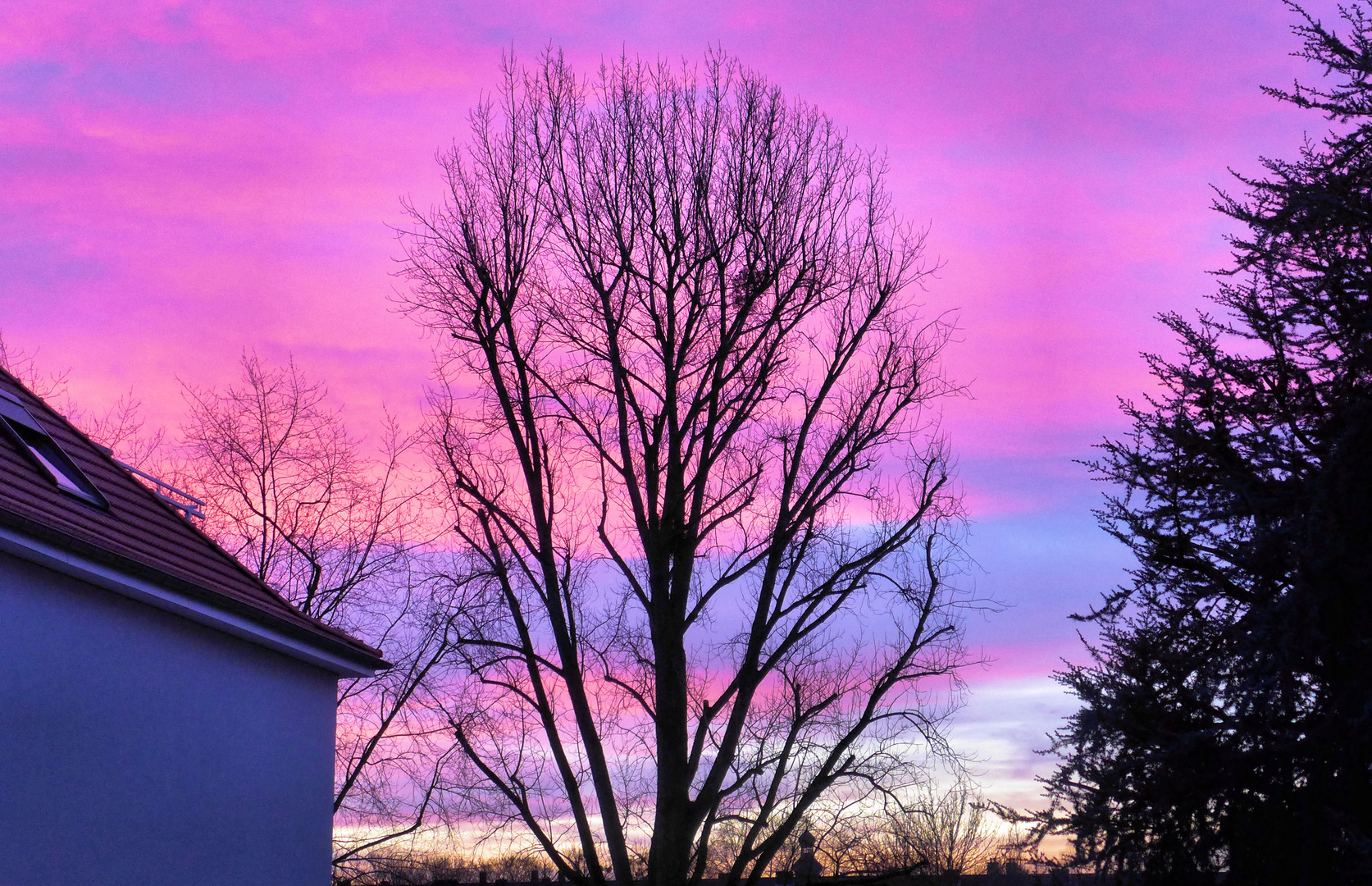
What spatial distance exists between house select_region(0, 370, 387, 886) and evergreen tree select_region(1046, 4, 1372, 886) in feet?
28.7

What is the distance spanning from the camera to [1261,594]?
477 inches

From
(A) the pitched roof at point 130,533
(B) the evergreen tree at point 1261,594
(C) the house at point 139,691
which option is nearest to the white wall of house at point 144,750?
(C) the house at point 139,691

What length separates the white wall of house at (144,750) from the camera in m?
8.62

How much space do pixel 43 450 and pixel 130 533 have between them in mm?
1533

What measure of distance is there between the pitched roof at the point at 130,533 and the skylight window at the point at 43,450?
0.15m

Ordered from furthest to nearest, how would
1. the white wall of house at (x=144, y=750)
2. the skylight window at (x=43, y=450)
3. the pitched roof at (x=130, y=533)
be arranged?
the skylight window at (x=43, y=450) → the pitched roof at (x=130, y=533) → the white wall of house at (x=144, y=750)

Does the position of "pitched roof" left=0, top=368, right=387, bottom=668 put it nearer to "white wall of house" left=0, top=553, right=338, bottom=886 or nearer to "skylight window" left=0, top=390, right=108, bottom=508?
"skylight window" left=0, top=390, right=108, bottom=508

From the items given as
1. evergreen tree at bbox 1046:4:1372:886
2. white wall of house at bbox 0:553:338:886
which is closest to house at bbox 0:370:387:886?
white wall of house at bbox 0:553:338:886

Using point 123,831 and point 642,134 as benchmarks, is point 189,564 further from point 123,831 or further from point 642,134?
point 642,134

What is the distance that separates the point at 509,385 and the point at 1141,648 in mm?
8850

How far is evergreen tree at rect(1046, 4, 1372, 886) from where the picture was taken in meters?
11.3

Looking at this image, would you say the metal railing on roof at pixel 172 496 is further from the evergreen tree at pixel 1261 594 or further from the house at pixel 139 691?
the evergreen tree at pixel 1261 594

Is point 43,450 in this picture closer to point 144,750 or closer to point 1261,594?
point 144,750

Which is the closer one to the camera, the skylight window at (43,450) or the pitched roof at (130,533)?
the pitched roof at (130,533)
